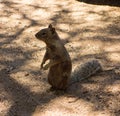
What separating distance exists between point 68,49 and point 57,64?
140cm

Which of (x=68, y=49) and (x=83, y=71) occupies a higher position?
(x=83, y=71)

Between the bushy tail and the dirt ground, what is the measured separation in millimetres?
67

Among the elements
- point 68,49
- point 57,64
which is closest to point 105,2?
point 68,49

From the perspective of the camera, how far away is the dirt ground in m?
3.66

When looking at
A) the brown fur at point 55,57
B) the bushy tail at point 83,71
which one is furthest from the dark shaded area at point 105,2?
the brown fur at point 55,57

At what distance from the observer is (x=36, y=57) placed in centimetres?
482

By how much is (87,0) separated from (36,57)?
254cm

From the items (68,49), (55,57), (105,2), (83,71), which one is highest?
(55,57)

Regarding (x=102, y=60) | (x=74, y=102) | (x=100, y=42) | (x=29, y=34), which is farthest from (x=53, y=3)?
(x=74, y=102)

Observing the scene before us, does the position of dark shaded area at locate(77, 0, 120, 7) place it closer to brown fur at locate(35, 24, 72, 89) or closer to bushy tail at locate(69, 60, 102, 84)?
bushy tail at locate(69, 60, 102, 84)

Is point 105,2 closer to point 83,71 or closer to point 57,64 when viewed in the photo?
point 83,71

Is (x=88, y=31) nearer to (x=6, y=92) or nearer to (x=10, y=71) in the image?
(x=10, y=71)

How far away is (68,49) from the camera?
5047 millimetres

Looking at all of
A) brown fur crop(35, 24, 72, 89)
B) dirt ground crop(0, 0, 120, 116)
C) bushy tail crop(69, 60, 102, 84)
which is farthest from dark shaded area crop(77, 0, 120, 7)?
brown fur crop(35, 24, 72, 89)
